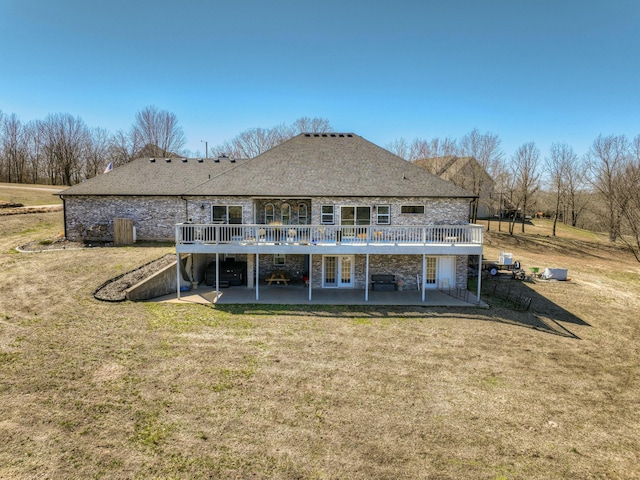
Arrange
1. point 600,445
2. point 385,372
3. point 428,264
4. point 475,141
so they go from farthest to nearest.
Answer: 1. point 475,141
2. point 428,264
3. point 385,372
4. point 600,445

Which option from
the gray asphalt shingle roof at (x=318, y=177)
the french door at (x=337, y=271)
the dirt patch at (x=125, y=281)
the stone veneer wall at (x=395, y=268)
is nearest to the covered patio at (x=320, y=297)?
the french door at (x=337, y=271)

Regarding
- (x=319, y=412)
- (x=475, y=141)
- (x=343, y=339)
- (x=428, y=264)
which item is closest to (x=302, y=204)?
(x=428, y=264)

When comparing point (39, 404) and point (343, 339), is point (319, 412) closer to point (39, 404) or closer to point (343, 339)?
point (343, 339)

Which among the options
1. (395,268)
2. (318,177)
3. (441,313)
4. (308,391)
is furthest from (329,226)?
(308,391)

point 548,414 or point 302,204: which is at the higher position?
point 302,204

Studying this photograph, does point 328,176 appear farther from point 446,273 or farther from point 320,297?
point 446,273

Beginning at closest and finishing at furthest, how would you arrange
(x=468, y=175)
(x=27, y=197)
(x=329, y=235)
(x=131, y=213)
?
(x=329, y=235) → (x=131, y=213) → (x=27, y=197) → (x=468, y=175)

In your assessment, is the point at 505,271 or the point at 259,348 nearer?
the point at 259,348
